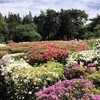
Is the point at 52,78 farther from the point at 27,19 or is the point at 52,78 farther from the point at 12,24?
the point at 27,19

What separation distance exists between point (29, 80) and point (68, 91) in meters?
2.45

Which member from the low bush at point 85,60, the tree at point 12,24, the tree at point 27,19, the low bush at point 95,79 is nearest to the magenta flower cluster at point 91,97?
the low bush at point 95,79

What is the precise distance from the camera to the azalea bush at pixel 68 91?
8734mm

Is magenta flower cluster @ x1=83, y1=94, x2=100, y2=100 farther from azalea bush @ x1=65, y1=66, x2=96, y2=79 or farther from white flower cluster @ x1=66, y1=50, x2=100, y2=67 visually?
white flower cluster @ x1=66, y1=50, x2=100, y2=67

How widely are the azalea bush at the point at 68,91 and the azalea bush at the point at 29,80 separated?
5.89ft

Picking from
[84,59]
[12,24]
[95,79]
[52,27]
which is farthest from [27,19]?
[95,79]

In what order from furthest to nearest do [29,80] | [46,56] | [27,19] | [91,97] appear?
[27,19], [46,56], [29,80], [91,97]

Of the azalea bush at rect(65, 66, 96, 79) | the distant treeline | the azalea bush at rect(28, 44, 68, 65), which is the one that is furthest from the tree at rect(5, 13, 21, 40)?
the azalea bush at rect(65, 66, 96, 79)

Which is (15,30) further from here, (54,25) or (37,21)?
(37,21)

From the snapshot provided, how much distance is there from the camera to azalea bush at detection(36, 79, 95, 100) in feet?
28.7

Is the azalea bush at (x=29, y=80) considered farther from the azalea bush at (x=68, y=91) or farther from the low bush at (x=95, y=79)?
the azalea bush at (x=68, y=91)

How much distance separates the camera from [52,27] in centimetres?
9294

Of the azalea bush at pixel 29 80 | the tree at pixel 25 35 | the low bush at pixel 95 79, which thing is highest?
the low bush at pixel 95 79

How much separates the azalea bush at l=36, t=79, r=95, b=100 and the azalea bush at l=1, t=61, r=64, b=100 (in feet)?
5.89
